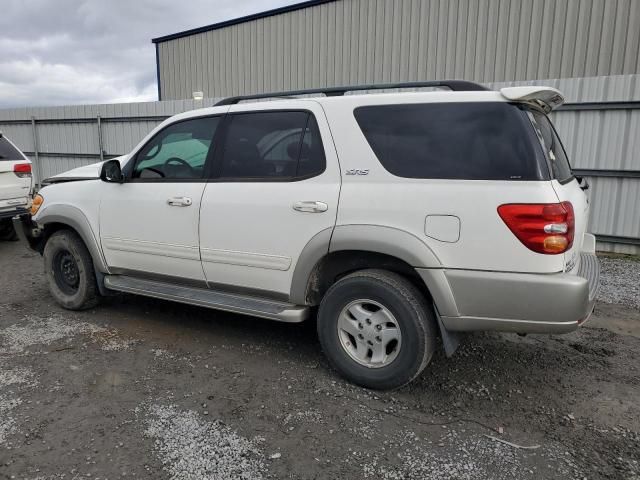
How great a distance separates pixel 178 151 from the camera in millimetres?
4195

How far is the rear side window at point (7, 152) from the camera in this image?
24.3 ft

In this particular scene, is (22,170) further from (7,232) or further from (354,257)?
(354,257)

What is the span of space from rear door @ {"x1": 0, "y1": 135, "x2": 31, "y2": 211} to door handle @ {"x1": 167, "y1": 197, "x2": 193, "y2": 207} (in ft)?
15.4

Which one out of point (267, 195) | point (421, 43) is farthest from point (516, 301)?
point (421, 43)

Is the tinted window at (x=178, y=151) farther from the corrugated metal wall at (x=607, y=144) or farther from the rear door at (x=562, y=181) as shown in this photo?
the corrugated metal wall at (x=607, y=144)

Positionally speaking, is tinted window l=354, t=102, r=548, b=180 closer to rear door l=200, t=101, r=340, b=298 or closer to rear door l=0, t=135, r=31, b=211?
rear door l=200, t=101, r=340, b=298

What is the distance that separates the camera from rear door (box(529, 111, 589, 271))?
2.88 meters

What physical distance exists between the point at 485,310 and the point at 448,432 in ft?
2.35

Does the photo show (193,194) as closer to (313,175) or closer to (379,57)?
(313,175)

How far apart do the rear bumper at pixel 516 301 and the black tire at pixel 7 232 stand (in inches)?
306

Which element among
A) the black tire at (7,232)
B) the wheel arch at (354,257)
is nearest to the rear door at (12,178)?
the black tire at (7,232)

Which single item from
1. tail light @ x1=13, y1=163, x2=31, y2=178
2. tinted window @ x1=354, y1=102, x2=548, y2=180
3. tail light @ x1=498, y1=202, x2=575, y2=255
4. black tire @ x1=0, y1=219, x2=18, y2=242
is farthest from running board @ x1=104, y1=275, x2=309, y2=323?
black tire @ x1=0, y1=219, x2=18, y2=242

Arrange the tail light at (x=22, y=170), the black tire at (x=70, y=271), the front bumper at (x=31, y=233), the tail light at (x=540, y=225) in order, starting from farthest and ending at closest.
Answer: the tail light at (x=22, y=170) < the front bumper at (x=31, y=233) < the black tire at (x=70, y=271) < the tail light at (x=540, y=225)

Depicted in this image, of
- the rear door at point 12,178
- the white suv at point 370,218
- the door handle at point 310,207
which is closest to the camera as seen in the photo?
the white suv at point 370,218
